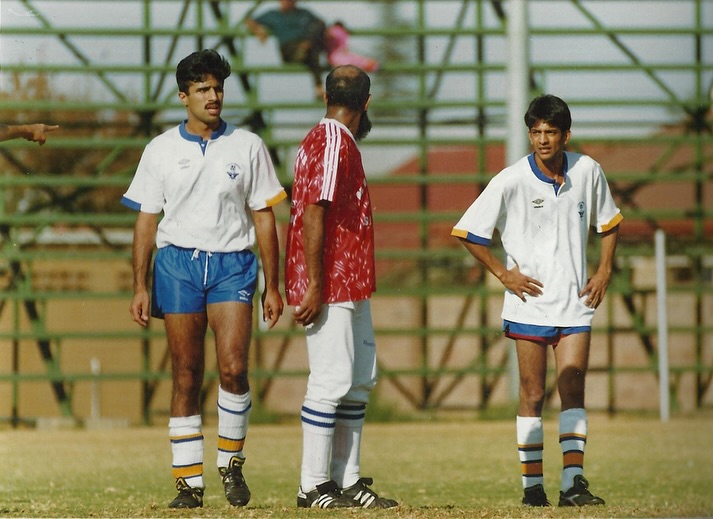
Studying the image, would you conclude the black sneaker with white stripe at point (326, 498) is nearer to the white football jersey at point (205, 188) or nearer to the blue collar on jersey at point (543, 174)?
the white football jersey at point (205, 188)

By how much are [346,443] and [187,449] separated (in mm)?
644

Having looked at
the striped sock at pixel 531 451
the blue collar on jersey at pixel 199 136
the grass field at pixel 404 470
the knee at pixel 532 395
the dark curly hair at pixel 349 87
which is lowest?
the grass field at pixel 404 470

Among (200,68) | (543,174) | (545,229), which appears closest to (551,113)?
(543,174)

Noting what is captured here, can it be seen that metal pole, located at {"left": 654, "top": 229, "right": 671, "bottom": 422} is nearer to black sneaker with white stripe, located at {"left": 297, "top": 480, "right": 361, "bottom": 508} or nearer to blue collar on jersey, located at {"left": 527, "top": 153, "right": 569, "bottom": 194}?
blue collar on jersey, located at {"left": 527, "top": 153, "right": 569, "bottom": 194}

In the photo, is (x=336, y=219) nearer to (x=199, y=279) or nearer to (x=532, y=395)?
(x=199, y=279)

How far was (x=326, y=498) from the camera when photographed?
16.5 ft

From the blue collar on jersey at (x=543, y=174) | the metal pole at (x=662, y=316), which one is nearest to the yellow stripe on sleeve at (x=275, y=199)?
the blue collar on jersey at (x=543, y=174)

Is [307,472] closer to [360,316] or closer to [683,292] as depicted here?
[360,316]

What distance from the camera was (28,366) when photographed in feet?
41.3

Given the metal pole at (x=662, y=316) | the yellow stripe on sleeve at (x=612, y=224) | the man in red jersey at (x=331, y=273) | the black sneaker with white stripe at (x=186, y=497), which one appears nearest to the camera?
the man in red jersey at (x=331, y=273)

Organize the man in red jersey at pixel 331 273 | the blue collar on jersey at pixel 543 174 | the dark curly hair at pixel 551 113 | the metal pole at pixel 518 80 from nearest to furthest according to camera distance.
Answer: the man in red jersey at pixel 331 273 → the dark curly hair at pixel 551 113 → the blue collar on jersey at pixel 543 174 → the metal pole at pixel 518 80

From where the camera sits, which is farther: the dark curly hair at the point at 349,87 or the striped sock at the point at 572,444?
the striped sock at the point at 572,444

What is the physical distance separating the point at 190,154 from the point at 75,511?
4.94ft

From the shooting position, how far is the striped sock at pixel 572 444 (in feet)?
17.4
